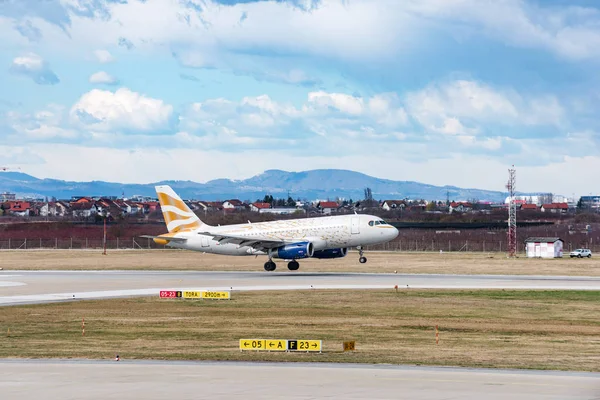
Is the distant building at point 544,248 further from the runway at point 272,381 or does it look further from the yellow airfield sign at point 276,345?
the runway at point 272,381

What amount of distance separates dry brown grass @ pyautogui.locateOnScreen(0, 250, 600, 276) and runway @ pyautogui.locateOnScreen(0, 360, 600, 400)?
5763 centimetres

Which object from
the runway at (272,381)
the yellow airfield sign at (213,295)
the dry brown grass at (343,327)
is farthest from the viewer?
the yellow airfield sign at (213,295)

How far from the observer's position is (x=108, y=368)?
3167cm

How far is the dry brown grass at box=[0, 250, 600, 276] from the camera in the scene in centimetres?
9169

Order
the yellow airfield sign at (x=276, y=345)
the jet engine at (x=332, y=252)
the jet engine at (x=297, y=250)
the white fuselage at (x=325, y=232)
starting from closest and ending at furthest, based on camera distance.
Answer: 1. the yellow airfield sign at (x=276, y=345)
2. the jet engine at (x=297, y=250)
3. the white fuselage at (x=325, y=232)
4. the jet engine at (x=332, y=252)

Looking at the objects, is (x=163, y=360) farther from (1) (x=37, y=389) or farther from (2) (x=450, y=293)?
(2) (x=450, y=293)

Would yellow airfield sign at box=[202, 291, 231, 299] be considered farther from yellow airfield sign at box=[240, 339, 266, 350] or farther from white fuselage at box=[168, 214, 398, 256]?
yellow airfield sign at box=[240, 339, 266, 350]

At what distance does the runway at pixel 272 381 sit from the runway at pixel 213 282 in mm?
28592

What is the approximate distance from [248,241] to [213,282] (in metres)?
8.48

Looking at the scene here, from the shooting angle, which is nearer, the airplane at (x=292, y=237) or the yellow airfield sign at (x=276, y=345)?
the yellow airfield sign at (x=276, y=345)

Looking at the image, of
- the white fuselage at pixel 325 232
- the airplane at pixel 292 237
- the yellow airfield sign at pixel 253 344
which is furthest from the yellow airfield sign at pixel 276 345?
the white fuselage at pixel 325 232

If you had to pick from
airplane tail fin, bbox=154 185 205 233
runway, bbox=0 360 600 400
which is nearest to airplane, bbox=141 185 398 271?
airplane tail fin, bbox=154 185 205 233

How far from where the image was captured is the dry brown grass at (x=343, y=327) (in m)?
35.5

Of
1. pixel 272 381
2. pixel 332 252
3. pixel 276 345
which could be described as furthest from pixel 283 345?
pixel 332 252
